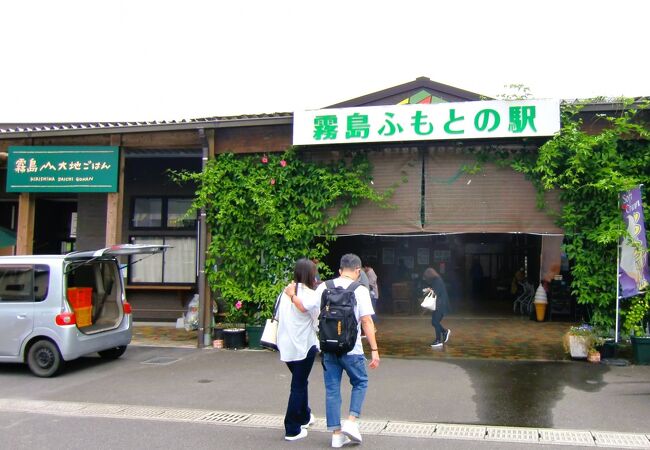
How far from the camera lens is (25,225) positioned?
1120cm

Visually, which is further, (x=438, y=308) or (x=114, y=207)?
(x=114, y=207)

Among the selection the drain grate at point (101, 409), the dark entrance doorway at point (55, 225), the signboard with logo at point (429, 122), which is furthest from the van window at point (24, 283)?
the dark entrance doorway at point (55, 225)

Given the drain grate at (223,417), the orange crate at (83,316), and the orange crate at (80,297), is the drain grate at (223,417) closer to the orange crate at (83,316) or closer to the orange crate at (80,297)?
the orange crate at (83,316)

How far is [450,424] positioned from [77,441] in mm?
3792

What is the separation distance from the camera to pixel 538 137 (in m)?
9.25

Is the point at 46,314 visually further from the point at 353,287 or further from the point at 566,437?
the point at 566,437

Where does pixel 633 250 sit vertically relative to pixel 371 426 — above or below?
above

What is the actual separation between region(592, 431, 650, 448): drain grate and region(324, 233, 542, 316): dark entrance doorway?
34.3ft

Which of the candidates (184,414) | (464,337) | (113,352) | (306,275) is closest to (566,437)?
(306,275)

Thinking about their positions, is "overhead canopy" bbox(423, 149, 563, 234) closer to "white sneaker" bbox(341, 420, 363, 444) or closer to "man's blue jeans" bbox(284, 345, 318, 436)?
"man's blue jeans" bbox(284, 345, 318, 436)

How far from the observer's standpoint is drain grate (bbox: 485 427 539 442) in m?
5.58

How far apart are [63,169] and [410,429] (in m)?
8.38

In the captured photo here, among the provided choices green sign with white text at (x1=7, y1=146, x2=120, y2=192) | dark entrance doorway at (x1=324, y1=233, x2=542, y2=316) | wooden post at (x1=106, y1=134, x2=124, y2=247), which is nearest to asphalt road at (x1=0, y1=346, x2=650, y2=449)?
wooden post at (x1=106, y1=134, x2=124, y2=247)

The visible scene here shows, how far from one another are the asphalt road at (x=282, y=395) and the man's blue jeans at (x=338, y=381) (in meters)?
0.43
